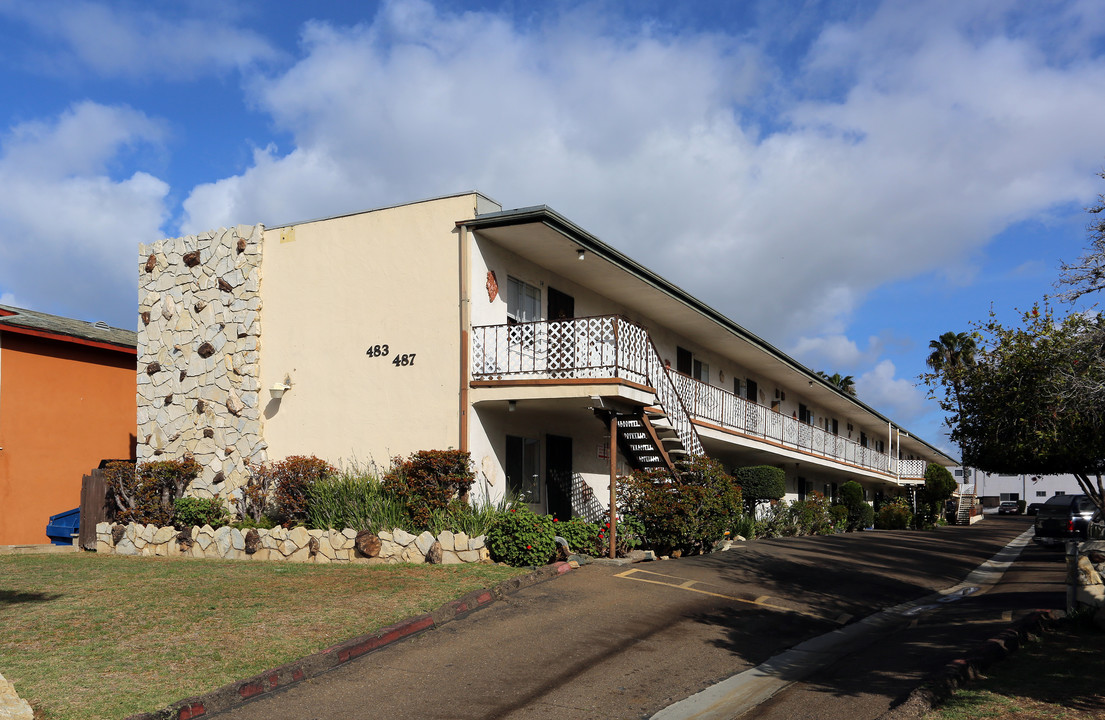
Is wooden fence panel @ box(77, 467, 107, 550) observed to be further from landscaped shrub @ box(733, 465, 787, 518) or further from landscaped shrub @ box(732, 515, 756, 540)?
landscaped shrub @ box(733, 465, 787, 518)

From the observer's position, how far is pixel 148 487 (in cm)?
1909

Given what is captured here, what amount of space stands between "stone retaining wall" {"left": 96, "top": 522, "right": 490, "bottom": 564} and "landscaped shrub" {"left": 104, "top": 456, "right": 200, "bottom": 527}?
0.31 meters

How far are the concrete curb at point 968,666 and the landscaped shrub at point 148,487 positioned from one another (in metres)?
15.7

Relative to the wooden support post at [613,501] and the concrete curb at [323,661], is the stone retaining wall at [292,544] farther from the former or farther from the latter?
the concrete curb at [323,661]

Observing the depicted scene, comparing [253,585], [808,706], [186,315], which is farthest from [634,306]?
[808,706]

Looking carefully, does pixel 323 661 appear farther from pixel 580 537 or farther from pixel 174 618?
pixel 580 537

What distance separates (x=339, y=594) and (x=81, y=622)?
3.14 metres

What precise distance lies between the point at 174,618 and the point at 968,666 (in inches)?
341

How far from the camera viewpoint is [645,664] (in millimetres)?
9516

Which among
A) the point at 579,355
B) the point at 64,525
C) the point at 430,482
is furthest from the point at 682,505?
the point at 64,525

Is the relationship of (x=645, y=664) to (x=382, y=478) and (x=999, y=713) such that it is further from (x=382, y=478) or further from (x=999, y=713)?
(x=382, y=478)

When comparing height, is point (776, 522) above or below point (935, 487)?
above

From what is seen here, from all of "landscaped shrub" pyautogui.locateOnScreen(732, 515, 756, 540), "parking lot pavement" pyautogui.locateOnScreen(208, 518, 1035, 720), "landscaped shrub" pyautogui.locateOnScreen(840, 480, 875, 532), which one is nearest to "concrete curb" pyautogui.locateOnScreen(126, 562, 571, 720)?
"parking lot pavement" pyautogui.locateOnScreen(208, 518, 1035, 720)

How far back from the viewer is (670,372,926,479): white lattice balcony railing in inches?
848
